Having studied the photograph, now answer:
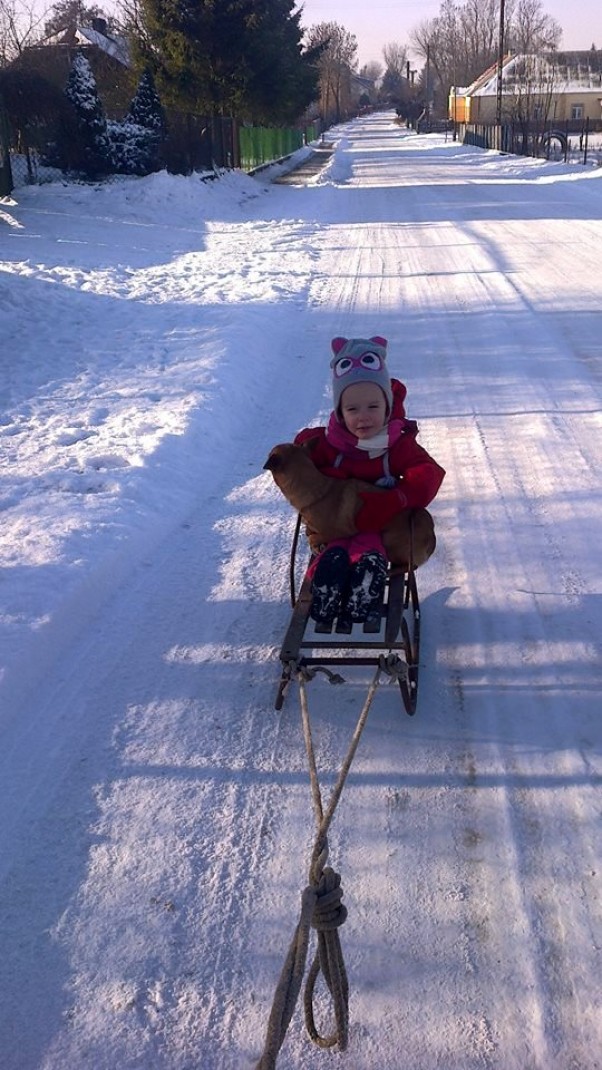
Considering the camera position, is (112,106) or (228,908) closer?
(228,908)

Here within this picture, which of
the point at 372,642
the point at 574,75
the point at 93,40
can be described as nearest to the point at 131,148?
the point at 93,40

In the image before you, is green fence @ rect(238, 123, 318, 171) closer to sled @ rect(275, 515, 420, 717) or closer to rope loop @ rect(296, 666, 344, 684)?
sled @ rect(275, 515, 420, 717)

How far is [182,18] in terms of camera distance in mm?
28859

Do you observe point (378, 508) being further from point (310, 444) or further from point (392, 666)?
point (392, 666)

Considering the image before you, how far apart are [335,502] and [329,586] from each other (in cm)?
40

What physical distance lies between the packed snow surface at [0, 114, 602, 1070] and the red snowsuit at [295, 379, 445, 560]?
642mm

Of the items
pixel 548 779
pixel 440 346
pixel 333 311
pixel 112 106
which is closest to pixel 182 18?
pixel 112 106

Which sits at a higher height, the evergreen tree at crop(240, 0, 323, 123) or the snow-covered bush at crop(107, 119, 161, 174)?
the evergreen tree at crop(240, 0, 323, 123)

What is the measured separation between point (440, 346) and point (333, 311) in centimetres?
228

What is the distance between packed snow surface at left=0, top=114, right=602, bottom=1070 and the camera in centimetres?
244

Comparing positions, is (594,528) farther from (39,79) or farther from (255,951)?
(39,79)

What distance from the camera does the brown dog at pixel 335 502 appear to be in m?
3.88

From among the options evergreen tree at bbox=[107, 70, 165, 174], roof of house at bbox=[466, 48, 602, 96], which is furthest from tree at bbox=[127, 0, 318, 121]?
roof of house at bbox=[466, 48, 602, 96]

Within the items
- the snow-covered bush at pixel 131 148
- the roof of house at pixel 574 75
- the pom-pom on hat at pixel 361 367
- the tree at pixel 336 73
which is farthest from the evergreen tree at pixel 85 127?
the tree at pixel 336 73
